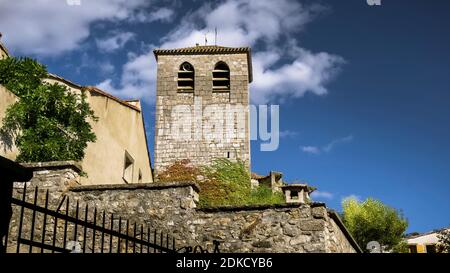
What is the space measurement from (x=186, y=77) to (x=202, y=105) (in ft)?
8.08

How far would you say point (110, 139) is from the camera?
17672 mm

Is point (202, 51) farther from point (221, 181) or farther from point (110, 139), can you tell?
point (110, 139)

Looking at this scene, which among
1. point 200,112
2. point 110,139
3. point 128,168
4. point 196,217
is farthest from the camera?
A: point 200,112

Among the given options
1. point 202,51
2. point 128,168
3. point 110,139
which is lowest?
point 128,168

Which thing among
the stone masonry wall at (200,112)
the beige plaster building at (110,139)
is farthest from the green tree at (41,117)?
the stone masonry wall at (200,112)

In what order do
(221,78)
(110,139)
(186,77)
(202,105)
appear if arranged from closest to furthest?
(110,139) → (202,105) → (221,78) → (186,77)

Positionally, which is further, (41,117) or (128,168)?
(128,168)

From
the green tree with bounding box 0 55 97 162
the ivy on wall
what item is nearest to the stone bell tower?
the ivy on wall

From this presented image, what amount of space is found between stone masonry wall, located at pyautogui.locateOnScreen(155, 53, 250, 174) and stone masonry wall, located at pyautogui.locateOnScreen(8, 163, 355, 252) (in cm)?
1867

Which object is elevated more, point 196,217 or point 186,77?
point 186,77

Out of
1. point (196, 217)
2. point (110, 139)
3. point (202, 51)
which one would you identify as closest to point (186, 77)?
point (202, 51)

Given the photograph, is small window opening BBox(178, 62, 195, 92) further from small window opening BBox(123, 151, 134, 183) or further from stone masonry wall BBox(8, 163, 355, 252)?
stone masonry wall BBox(8, 163, 355, 252)

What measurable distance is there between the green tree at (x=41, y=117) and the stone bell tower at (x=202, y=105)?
14378mm
